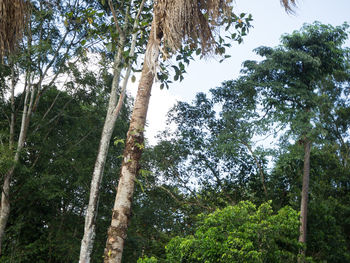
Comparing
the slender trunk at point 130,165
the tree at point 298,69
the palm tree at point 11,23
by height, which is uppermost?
the tree at point 298,69

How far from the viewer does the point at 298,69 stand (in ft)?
52.8

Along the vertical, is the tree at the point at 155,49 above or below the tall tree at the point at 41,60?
below

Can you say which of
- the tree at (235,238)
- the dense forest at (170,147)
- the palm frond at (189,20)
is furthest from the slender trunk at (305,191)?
the palm frond at (189,20)

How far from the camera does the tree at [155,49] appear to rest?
134 inches

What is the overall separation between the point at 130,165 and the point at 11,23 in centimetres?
186

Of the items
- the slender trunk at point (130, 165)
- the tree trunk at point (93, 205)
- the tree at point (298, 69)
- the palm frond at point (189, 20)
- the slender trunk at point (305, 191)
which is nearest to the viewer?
the slender trunk at point (130, 165)

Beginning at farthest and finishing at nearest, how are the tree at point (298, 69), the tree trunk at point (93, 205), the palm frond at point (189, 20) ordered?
Answer: the tree at point (298, 69) < the tree trunk at point (93, 205) < the palm frond at point (189, 20)

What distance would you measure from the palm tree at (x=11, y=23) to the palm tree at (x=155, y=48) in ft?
4.32

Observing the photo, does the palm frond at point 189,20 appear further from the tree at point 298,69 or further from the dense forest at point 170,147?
the tree at point 298,69

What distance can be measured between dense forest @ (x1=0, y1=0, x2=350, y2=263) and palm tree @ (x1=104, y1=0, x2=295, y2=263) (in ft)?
0.04

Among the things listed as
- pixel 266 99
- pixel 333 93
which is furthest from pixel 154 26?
pixel 333 93

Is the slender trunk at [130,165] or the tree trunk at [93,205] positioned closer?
the slender trunk at [130,165]

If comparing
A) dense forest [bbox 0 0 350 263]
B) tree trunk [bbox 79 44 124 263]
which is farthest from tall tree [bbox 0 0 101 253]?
tree trunk [bbox 79 44 124 263]

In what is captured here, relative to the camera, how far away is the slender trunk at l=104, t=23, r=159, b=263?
3338mm
